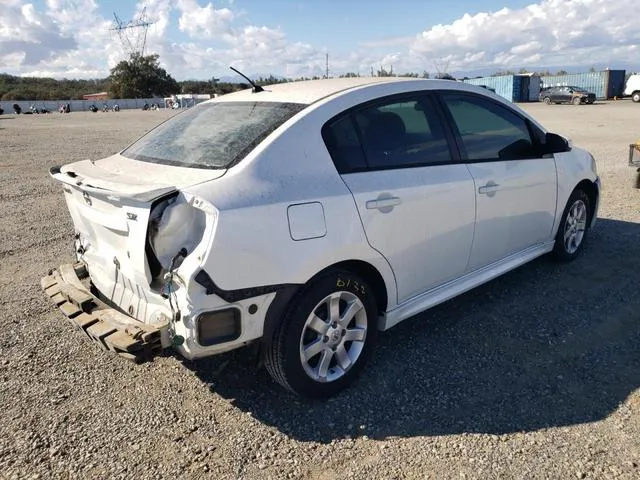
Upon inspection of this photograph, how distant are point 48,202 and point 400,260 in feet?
23.4

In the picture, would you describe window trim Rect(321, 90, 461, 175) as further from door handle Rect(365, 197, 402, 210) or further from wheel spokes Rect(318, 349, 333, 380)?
wheel spokes Rect(318, 349, 333, 380)

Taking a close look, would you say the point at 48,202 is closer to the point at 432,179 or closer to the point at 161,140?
the point at 161,140

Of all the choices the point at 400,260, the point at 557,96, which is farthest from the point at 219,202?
the point at 557,96

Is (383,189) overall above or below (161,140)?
below

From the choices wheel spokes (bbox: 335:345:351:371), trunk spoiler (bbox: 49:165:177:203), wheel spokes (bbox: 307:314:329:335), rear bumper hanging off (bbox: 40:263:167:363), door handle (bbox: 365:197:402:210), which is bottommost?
wheel spokes (bbox: 335:345:351:371)

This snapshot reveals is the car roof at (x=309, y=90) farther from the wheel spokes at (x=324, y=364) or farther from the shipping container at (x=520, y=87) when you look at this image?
the shipping container at (x=520, y=87)

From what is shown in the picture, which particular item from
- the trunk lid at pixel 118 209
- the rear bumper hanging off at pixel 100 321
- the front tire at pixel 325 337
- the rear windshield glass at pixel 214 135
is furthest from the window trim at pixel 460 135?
the rear bumper hanging off at pixel 100 321

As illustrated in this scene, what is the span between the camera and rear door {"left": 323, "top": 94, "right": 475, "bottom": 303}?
123 inches

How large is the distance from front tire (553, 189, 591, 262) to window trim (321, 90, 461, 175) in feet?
6.13

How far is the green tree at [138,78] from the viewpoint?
97625 mm

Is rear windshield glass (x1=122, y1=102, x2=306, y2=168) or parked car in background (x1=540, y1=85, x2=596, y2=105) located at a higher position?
rear windshield glass (x1=122, y1=102, x2=306, y2=168)

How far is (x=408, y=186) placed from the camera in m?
3.30

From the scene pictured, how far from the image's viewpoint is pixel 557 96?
46.8 m

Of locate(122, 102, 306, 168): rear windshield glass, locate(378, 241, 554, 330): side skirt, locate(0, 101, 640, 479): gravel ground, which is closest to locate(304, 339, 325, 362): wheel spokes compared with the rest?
locate(0, 101, 640, 479): gravel ground
